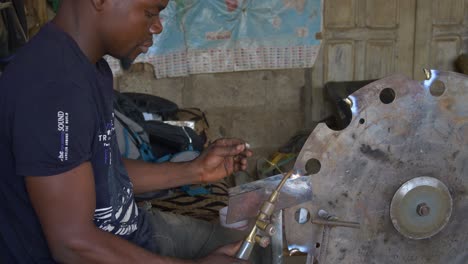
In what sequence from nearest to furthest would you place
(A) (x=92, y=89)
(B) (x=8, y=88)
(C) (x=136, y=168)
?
(B) (x=8, y=88), (A) (x=92, y=89), (C) (x=136, y=168)

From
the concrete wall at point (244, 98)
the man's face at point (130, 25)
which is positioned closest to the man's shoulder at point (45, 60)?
the man's face at point (130, 25)

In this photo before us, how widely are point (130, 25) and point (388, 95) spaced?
719mm

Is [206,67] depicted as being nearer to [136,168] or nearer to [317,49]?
[317,49]

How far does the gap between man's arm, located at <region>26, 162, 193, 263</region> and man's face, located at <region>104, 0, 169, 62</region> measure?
34 cm

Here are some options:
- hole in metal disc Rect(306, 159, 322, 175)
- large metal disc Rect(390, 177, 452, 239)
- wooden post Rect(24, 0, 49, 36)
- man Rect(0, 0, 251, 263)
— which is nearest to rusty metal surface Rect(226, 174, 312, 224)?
hole in metal disc Rect(306, 159, 322, 175)

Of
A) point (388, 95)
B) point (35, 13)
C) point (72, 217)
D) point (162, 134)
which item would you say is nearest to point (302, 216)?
point (388, 95)

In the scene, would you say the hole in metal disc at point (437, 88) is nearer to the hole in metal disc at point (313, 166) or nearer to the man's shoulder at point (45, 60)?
the hole in metal disc at point (313, 166)

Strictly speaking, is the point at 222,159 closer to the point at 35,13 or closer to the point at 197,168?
the point at 197,168

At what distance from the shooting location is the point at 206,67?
15.8 ft

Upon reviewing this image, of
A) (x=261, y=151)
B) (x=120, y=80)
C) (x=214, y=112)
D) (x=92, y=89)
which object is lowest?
(x=261, y=151)

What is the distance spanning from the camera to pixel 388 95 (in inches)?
60.7

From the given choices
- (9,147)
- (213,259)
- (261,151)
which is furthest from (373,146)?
(261,151)

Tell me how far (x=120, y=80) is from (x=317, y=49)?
171 centimetres

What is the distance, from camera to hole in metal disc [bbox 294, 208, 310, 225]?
158 cm
